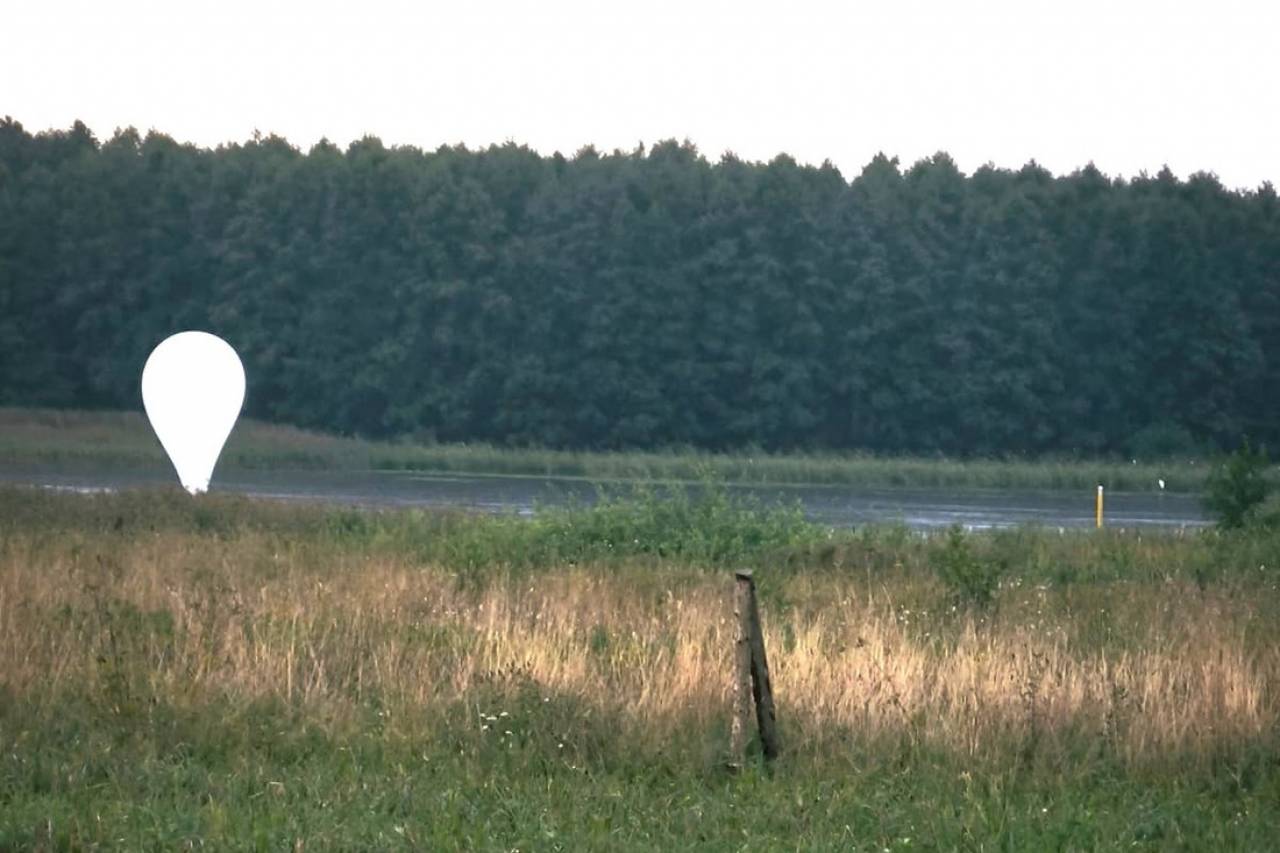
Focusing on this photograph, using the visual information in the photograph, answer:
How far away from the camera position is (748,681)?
962 centimetres

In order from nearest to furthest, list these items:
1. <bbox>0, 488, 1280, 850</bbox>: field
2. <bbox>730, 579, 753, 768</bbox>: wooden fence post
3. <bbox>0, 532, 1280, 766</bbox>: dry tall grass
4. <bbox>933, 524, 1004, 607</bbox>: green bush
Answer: <bbox>0, 488, 1280, 850</bbox>: field, <bbox>730, 579, 753, 768</bbox>: wooden fence post, <bbox>0, 532, 1280, 766</bbox>: dry tall grass, <bbox>933, 524, 1004, 607</bbox>: green bush

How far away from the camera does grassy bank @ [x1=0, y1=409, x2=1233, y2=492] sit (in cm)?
4744

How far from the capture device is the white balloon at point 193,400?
31.4 meters

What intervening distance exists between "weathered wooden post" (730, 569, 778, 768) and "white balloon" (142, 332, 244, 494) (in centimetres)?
2289

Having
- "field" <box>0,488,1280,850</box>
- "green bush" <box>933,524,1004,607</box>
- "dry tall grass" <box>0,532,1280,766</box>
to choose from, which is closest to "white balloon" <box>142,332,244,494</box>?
"field" <box>0,488,1280,850</box>

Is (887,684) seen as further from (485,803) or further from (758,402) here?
(758,402)

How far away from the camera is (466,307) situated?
63750mm

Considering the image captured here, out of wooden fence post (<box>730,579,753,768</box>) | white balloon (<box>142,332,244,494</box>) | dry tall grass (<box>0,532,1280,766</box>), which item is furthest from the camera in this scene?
white balloon (<box>142,332,244,494</box>)

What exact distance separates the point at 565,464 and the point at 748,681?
4098cm

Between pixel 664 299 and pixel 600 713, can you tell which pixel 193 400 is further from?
pixel 664 299

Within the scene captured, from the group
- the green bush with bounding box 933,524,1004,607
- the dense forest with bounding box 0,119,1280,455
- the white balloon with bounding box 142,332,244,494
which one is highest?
the dense forest with bounding box 0,119,1280,455

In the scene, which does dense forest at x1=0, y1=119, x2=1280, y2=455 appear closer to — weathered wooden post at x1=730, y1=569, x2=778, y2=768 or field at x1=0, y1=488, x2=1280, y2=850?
field at x1=0, y1=488, x2=1280, y2=850

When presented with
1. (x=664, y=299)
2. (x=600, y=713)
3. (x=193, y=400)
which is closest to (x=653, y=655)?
(x=600, y=713)

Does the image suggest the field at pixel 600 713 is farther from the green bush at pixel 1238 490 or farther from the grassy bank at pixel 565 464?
the grassy bank at pixel 565 464
